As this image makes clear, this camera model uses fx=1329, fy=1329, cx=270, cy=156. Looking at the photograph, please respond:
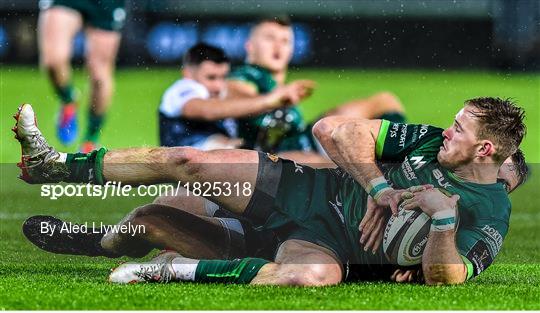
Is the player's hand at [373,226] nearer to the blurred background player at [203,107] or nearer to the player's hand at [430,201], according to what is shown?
the player's hand at [430,201]

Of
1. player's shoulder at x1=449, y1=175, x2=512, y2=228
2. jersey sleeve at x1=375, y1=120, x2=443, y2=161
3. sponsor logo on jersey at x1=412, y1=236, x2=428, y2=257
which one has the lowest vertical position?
sponsor logo on jersey at x1=412, y1=236, x2=428, y2=257

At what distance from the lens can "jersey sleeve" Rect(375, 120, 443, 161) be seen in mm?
7039

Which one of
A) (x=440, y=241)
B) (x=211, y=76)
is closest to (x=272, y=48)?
(x=211, y=76)

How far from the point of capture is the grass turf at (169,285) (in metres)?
6.18

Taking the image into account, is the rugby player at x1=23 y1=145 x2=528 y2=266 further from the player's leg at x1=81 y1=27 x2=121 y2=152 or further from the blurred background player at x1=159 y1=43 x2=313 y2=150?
the player's leg at x1=81 y1=27 x2=121 y2=152

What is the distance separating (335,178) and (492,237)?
920 mm

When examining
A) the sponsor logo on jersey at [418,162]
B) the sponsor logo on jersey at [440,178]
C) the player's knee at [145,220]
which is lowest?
the player's knee at [145,220]

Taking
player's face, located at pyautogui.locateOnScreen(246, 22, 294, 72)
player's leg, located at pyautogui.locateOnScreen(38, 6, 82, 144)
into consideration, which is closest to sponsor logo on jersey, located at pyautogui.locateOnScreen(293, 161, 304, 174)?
player's leg, located at pyautogui.locateOnScreen(38, 6, 82, 144)

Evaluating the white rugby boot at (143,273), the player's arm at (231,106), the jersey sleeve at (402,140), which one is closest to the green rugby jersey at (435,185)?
the jersey sleeve at (402,140)

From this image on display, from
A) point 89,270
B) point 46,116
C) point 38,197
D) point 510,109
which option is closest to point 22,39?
point 46,116

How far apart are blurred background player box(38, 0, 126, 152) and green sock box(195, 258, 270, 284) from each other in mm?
4593

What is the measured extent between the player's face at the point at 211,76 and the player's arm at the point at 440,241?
425cm

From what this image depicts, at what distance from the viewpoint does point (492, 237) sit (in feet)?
22.3

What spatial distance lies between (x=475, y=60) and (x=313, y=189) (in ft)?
33.9
